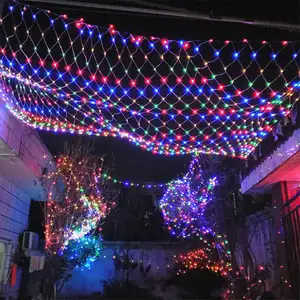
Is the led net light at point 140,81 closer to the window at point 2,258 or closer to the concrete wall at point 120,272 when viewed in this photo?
the window at point 2,258

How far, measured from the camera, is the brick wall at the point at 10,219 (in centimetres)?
781

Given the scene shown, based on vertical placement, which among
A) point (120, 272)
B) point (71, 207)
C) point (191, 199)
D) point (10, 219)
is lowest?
point (120, 272)

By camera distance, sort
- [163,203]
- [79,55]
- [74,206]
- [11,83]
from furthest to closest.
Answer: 1. [163,203]
2. [74,206]
3. [11,83]
4. [79,55]

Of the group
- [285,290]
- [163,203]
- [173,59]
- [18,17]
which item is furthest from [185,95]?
[163,203]

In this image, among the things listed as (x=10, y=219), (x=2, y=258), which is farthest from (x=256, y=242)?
(x=2, y=258)

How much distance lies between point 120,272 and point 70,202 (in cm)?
510

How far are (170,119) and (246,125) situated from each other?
Result: 3.81 ft

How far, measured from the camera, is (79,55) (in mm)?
4281

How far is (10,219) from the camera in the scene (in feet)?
27.5

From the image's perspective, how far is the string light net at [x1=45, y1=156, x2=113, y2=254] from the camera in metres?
8.88

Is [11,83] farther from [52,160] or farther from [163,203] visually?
[163,203]

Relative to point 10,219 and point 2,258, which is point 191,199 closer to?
point 10,219

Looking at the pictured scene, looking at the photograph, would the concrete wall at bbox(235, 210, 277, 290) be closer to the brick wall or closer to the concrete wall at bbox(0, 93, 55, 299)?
the concrete wall at bbox(0, 93, 55, 299)

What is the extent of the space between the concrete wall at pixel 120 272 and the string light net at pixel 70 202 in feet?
12.8
